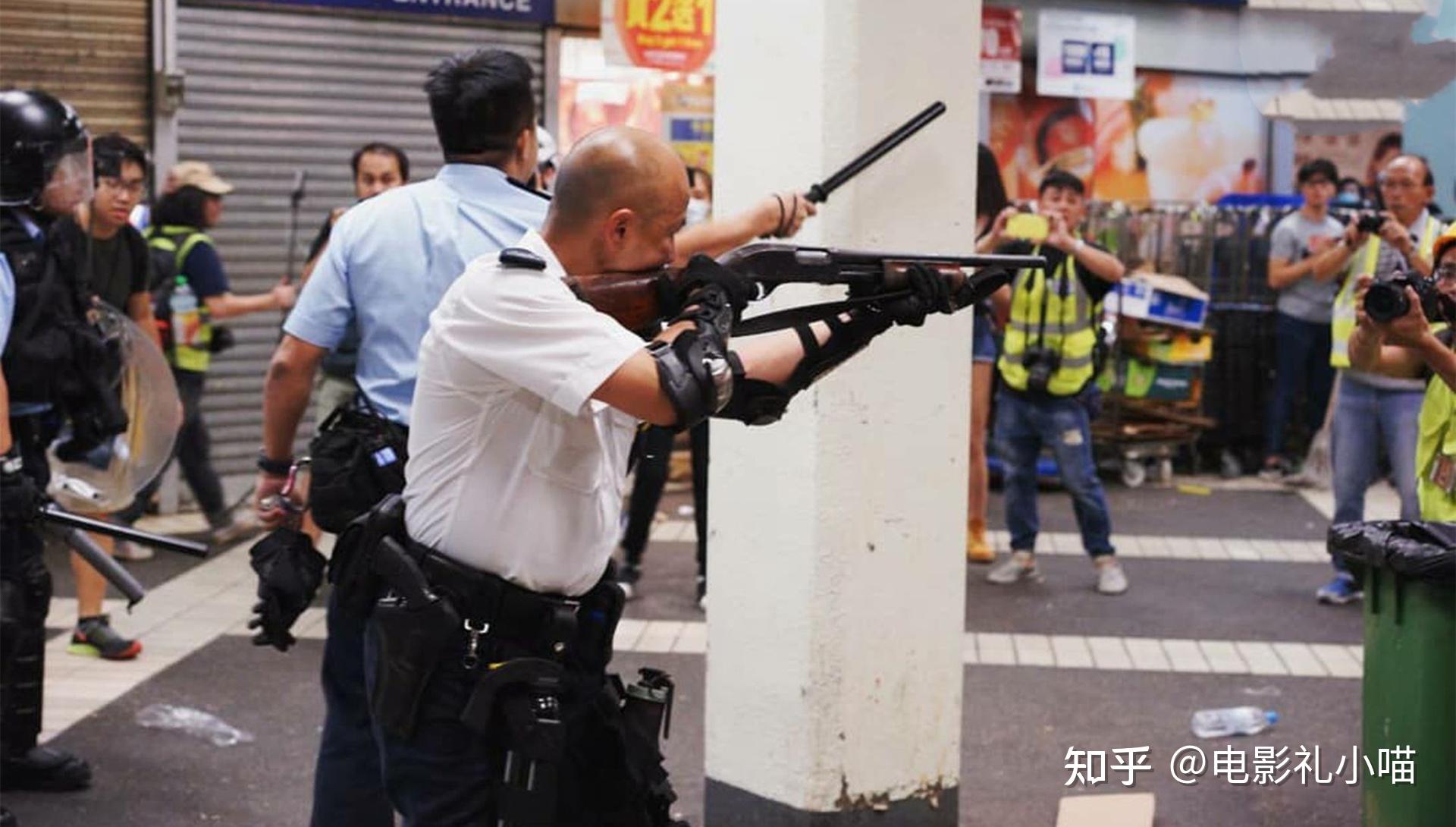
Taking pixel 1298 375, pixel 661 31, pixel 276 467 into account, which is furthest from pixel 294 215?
pixel 1298 375

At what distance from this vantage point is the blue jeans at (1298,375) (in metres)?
13.4

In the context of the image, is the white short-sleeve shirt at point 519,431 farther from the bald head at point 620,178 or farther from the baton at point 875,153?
the baton at point 875,153

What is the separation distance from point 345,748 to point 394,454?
707mm

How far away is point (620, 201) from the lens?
3.57 metres

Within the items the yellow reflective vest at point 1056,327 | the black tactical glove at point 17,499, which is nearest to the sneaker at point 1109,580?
the yellow reflective vest at point 1056,327

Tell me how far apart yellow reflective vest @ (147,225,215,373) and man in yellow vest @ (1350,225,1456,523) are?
6.22 meters

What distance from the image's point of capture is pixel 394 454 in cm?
488

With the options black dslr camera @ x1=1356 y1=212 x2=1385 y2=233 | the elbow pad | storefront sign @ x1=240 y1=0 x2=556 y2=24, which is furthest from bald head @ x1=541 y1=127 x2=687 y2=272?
storefront sign @ x1=240 y1=0 x2=556 y2=24

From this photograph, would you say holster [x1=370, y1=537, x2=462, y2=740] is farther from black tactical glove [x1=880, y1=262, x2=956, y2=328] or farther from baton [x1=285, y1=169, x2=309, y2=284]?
baton [x1=285, y1=169, x2=309, y2=284]

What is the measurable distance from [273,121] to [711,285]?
898 cm

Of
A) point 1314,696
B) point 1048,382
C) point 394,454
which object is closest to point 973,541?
point 1048,382

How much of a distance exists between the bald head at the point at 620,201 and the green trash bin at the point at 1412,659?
221 centimetres

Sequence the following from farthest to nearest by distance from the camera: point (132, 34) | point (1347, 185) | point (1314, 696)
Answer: point (1347, 185), point (132, 34), point (1314, 696)

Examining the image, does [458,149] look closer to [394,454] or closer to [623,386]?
[394,454]
